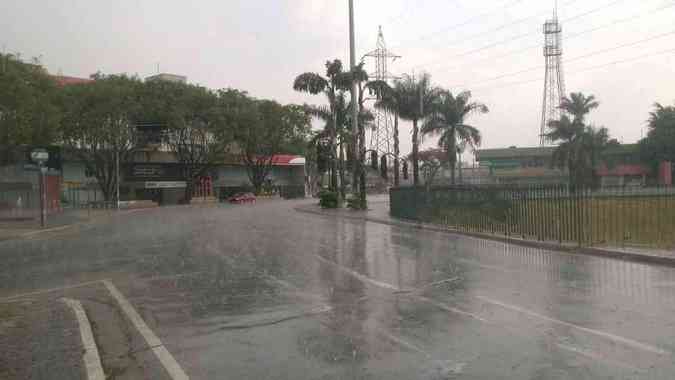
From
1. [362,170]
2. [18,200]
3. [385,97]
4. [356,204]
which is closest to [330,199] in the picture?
[356,204]

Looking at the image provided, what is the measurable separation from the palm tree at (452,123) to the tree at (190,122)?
26.6 meters

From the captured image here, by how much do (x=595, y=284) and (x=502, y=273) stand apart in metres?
1.76

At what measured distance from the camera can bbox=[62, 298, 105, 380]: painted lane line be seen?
5626mm

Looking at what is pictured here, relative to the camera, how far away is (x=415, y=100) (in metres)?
39.7

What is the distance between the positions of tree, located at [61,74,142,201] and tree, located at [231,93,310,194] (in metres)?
11.4

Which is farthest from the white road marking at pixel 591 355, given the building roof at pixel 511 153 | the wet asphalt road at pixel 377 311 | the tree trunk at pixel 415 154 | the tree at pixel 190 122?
the building roof at pixel 511 153

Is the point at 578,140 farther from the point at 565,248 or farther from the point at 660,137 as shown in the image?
the point at 565,248

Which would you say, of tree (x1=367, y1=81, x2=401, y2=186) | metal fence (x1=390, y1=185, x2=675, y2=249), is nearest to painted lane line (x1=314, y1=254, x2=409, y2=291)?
metal fence (x1=390, y1=185, x2=675, y2=249)

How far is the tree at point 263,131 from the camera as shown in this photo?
64625 millimetres

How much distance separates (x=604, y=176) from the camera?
62781mm

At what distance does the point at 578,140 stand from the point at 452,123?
52.5 ft

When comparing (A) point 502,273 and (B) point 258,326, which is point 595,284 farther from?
(B) point 258,326

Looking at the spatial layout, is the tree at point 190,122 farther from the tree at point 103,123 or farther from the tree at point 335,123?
the tree at point 335,123

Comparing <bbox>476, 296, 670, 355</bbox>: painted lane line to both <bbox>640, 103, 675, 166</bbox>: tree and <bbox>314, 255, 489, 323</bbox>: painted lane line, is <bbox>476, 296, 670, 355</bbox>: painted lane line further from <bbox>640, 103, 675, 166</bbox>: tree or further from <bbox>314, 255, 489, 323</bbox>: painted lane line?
<bbox>640, 103, 675, 166</bbox>: tree
